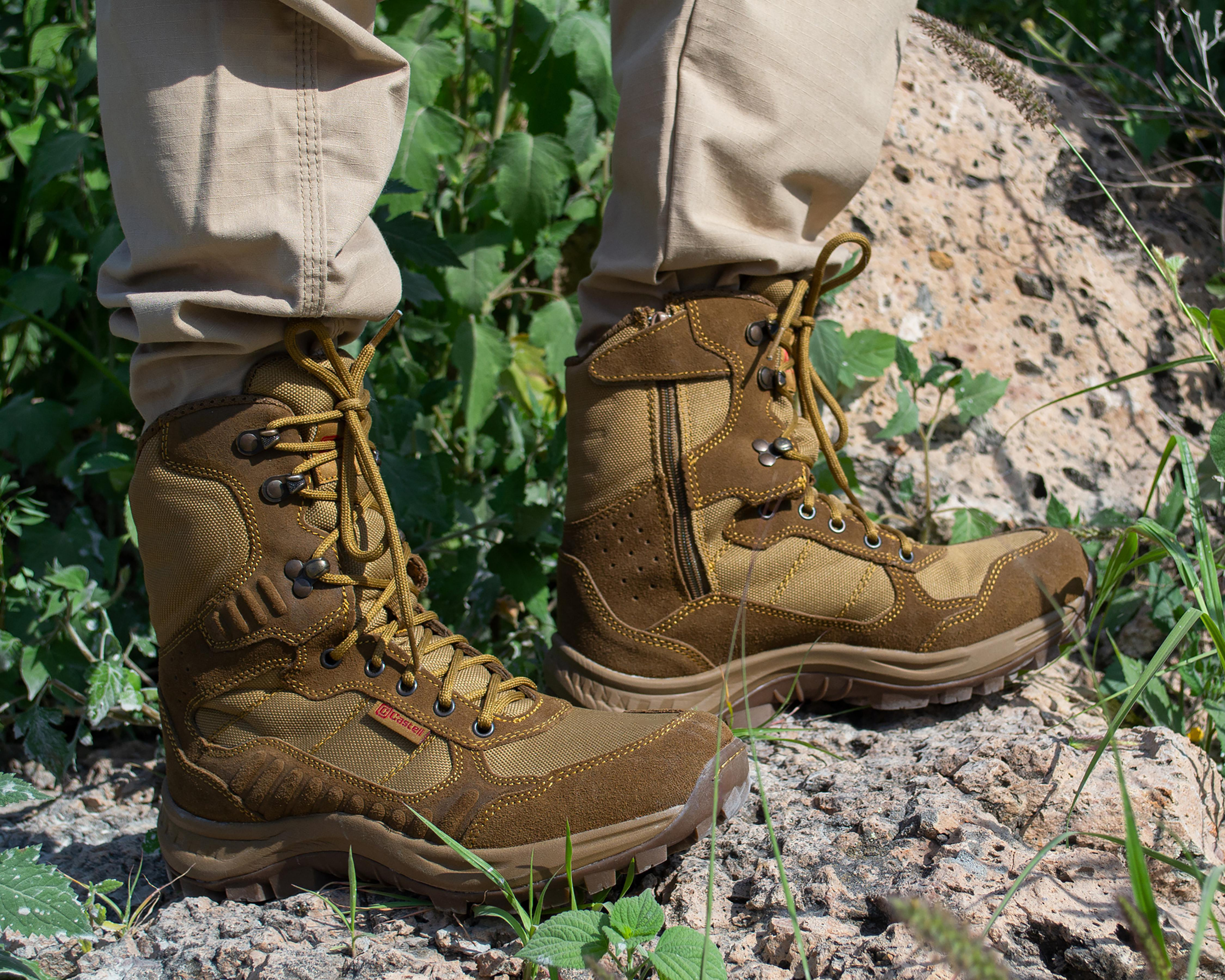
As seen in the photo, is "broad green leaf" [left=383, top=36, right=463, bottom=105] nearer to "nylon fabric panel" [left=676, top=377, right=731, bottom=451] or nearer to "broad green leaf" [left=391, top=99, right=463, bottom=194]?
"broad green leaf" [left=391, top=99, right=463, bottom=194]

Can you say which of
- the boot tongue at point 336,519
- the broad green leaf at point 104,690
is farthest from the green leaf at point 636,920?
the broad green leaf at point 104,690

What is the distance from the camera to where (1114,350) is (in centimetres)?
254

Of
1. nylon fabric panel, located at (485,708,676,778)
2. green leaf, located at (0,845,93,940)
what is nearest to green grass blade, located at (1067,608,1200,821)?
nylon fabric panel, located at (485,708,676,778)

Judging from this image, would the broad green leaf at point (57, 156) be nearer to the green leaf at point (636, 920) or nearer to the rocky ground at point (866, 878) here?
the rocky ground at point (866, 878)

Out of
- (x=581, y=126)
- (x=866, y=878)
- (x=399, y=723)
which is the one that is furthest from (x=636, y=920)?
(x=581, y=126)

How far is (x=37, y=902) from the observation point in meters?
1.11

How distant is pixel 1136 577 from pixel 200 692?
1.85 m

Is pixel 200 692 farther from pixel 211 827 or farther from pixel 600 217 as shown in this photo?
pixel 600 217

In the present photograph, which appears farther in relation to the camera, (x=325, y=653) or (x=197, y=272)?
(x=325, y=653)

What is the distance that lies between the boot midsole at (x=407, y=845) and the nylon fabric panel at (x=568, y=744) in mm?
98

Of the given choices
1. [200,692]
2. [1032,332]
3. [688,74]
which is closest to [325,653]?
[200,692]

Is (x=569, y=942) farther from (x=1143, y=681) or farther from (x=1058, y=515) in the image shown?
(x=1058, y=515)

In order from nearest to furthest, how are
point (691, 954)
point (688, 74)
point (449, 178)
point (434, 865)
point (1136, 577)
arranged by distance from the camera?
1. point (691, 954)
2. point (434, 865)
3. point (688, 74)
4. point (1136, 577)
5. point (449, 178)

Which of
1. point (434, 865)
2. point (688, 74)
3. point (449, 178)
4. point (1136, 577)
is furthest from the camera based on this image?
point (449, 178)
